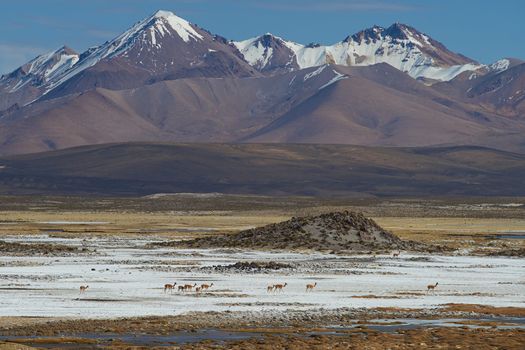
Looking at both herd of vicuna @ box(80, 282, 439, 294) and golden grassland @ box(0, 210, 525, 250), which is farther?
golden grassland @ box(0, 210, 525, 250)

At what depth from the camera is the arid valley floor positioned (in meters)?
29.8

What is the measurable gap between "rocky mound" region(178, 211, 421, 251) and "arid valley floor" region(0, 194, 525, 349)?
1.66m

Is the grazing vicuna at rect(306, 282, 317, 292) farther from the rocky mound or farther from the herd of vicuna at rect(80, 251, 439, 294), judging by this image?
the rocky mound

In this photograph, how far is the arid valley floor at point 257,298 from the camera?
29.8m

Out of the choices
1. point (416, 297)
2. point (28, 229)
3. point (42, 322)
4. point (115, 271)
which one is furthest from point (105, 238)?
point (42, 322)

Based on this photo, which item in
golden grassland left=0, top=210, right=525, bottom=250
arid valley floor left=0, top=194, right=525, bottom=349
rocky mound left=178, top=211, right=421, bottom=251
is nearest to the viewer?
arid valley floor left=0, top=194, right=525, bottom=349

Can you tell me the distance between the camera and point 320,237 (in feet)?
232

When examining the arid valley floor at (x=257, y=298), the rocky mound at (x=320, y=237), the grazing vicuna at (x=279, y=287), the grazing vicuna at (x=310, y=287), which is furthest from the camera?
the rocky mound at (x=320, y=237)

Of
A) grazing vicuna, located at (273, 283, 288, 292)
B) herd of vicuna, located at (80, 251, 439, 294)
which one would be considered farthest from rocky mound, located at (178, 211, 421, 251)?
grazing vicuna, located at (273, 283, 288, 292)

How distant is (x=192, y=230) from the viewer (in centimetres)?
9588

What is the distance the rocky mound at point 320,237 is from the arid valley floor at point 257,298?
166 centimetres

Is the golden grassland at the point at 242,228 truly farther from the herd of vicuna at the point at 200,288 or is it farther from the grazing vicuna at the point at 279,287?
the grazing vicuna at the point at 279,287

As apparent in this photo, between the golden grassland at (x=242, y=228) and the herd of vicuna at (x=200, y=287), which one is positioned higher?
the herd of vicuna at (x=200, y=287)

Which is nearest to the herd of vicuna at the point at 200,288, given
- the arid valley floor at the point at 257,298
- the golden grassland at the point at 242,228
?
the arid valley floor at the point at 257,298
